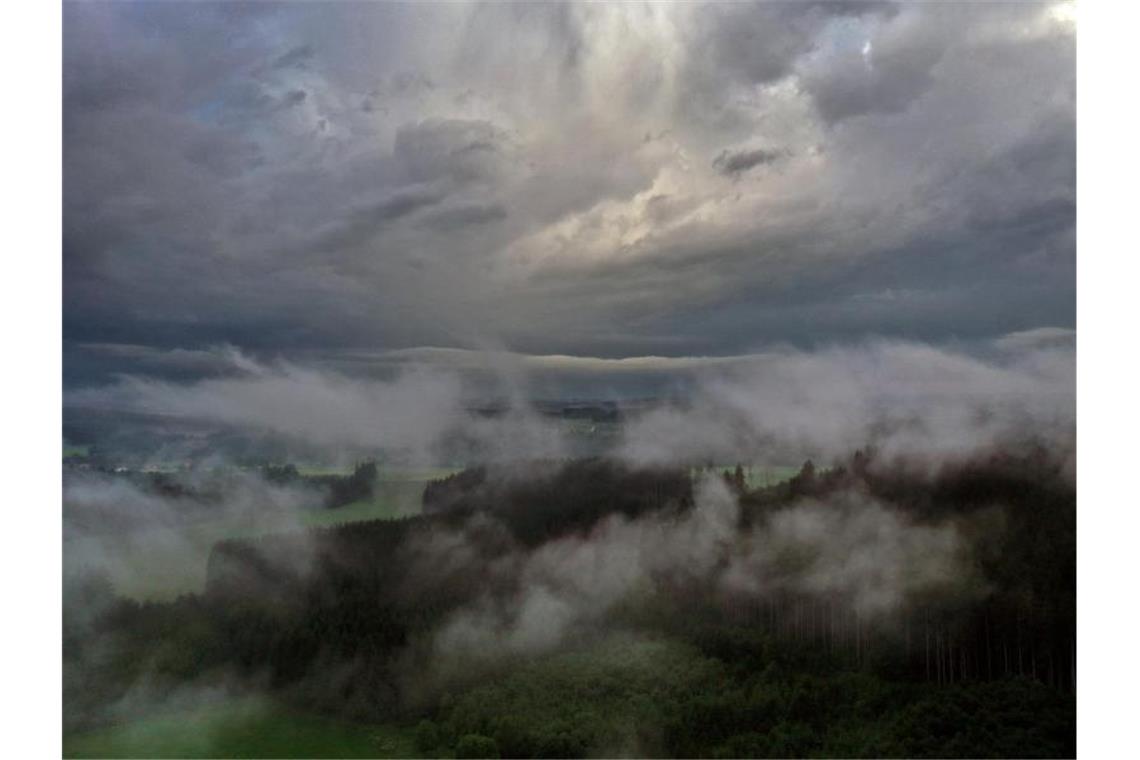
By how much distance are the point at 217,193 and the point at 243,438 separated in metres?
1.10

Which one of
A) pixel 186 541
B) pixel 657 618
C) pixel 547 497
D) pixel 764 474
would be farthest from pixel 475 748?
pixel 764 474

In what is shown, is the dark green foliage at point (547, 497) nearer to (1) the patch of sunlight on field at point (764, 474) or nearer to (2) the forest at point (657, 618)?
(2) the forest at point (657, 618)

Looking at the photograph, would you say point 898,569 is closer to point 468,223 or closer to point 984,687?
point 984,687

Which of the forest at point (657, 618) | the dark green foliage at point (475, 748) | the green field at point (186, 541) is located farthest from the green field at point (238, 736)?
the green field at point (186, 541)

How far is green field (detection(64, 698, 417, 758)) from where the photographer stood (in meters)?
3.68

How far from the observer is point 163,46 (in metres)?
3.84

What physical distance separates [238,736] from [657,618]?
188 centimetres

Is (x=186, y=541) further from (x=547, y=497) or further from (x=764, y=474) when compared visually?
(x=764, y=474)

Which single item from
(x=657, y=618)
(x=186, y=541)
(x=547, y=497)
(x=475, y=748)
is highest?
(x=547, y=497)

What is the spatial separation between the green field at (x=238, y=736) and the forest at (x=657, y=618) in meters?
0.07

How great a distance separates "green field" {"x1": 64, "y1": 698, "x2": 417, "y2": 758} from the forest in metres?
0.07

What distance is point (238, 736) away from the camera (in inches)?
146

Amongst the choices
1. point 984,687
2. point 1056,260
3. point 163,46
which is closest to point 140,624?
point 163,46

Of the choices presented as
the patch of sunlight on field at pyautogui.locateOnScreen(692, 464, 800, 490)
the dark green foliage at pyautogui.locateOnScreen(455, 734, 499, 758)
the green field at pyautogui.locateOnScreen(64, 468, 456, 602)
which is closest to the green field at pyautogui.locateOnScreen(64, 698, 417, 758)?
the dark green foliage at pyautogui.locateOnScreen(455, 734, 499, 758)
